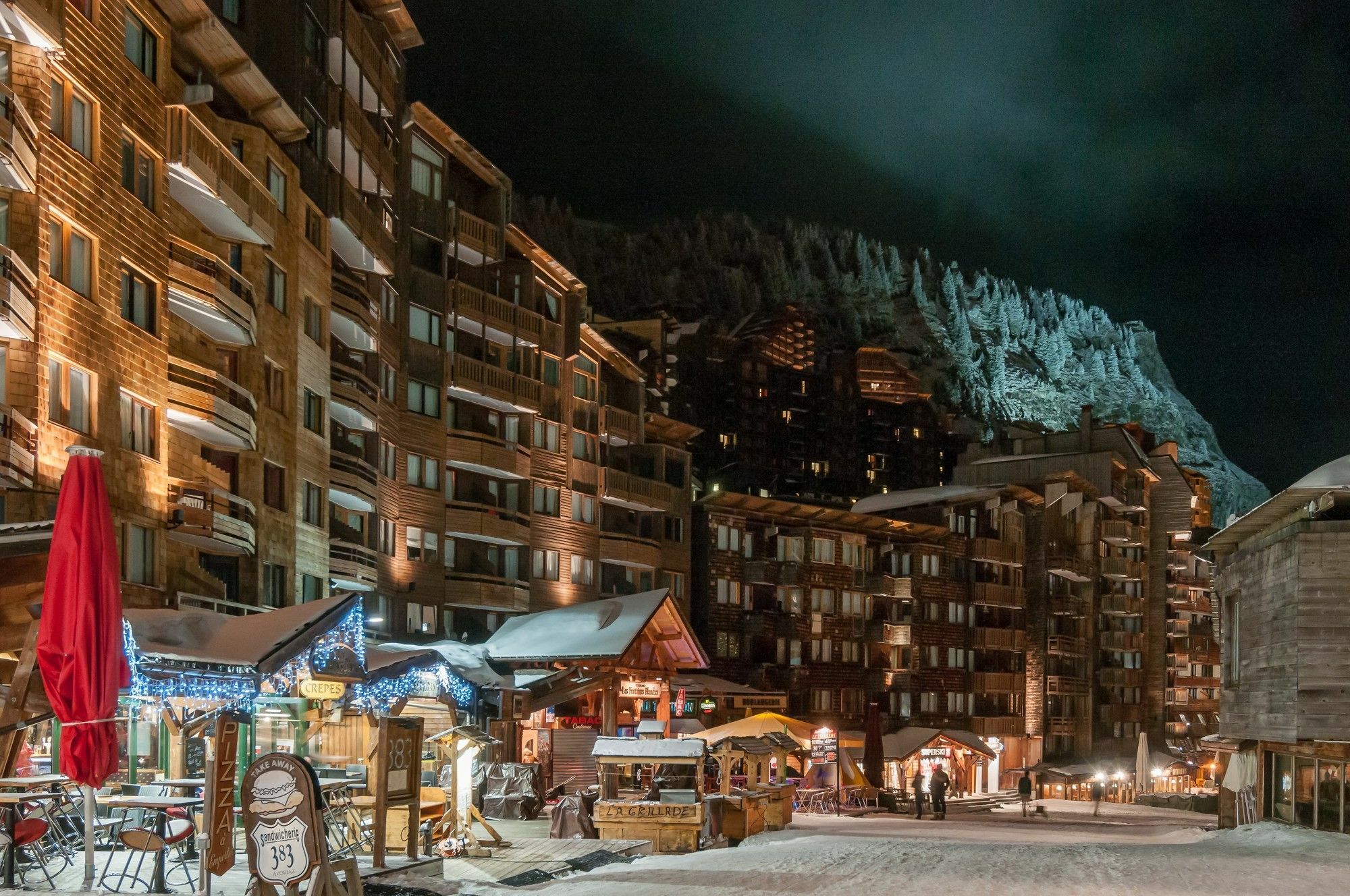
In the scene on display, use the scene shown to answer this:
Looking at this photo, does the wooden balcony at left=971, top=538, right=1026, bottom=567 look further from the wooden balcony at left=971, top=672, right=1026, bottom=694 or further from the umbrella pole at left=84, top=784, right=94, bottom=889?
the umbrella pole at left=84, top=784, right=94, bottom=889

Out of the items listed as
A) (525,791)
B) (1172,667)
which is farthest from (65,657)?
(1172,667)

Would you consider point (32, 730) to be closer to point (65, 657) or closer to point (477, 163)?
point (65, 657)

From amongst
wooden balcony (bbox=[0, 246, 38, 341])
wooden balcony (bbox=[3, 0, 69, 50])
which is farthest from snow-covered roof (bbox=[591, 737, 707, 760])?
wooden balcony (bbox=[3, 0, 69, 50])

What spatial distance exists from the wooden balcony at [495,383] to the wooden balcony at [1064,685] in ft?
144

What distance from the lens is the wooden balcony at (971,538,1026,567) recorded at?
84.1 m

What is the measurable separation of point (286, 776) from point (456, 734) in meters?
8.67

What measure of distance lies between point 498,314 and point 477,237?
106 inches

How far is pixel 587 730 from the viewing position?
1965 inches

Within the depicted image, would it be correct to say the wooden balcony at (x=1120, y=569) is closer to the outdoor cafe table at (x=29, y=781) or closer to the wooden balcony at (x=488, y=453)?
the wooden balcony at (x=488, y=453)

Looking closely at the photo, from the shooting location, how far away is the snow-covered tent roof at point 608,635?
4303 centimetres

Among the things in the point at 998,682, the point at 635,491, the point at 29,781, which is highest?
the point at 635,491

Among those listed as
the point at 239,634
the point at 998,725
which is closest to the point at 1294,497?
the point at 239,634

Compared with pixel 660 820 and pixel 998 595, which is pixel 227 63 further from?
pixel 998 595

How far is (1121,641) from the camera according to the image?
9956cm
